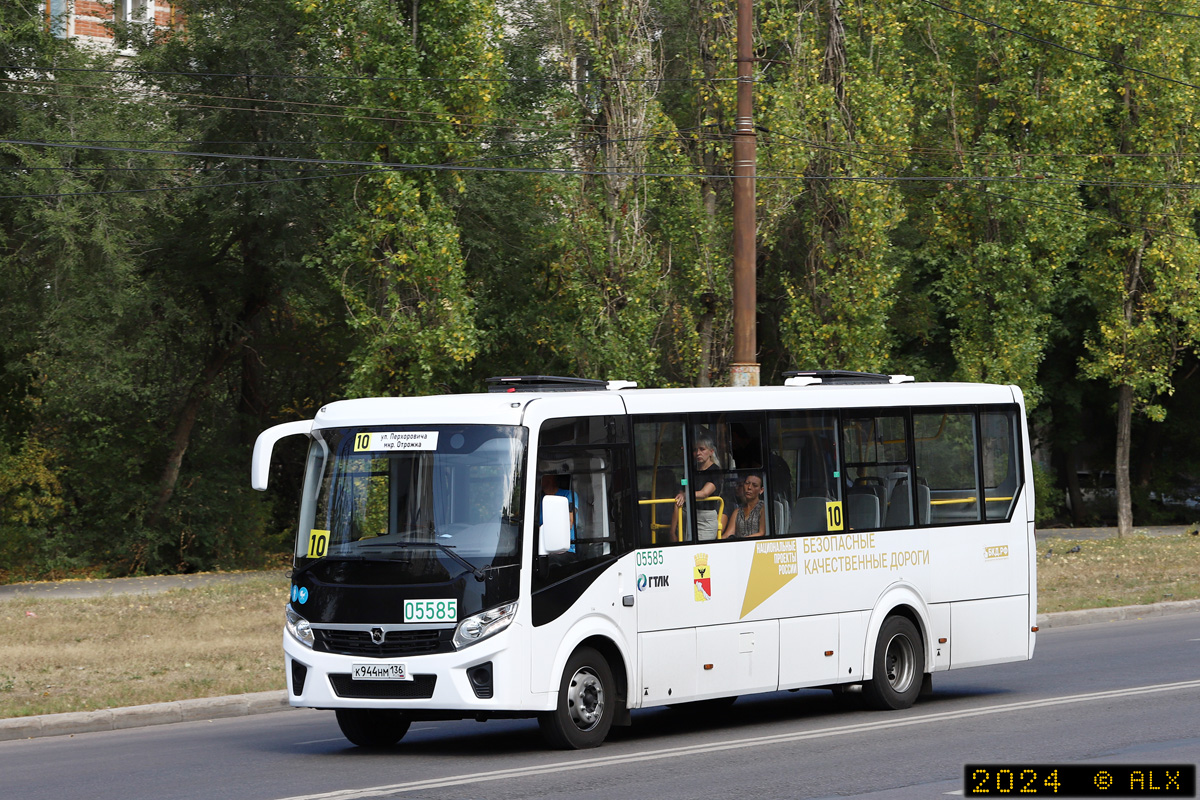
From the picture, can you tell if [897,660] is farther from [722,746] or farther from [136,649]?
[136,649]

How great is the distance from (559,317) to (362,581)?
76.6ft

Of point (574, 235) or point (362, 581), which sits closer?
point (362, 581)

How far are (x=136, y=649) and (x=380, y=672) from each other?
8206 millimetres

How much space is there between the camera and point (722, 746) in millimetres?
11227

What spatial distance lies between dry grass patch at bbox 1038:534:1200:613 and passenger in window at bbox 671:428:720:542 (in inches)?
425

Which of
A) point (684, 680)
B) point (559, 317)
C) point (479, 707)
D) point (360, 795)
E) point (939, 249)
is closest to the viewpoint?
point (360, 795)

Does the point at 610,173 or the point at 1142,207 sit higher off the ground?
the point at 1142,207

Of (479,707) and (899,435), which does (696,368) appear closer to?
(899,435)

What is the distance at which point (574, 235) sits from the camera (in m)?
31.5

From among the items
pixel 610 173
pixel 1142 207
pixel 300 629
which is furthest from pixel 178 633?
pixel 1142 207

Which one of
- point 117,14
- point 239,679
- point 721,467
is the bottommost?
point 239,679

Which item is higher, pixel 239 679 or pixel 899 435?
pixel 899 435

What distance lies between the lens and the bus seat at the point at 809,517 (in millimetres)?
12922

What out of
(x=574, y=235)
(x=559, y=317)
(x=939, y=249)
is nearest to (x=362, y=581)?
(x=574, y=235)
